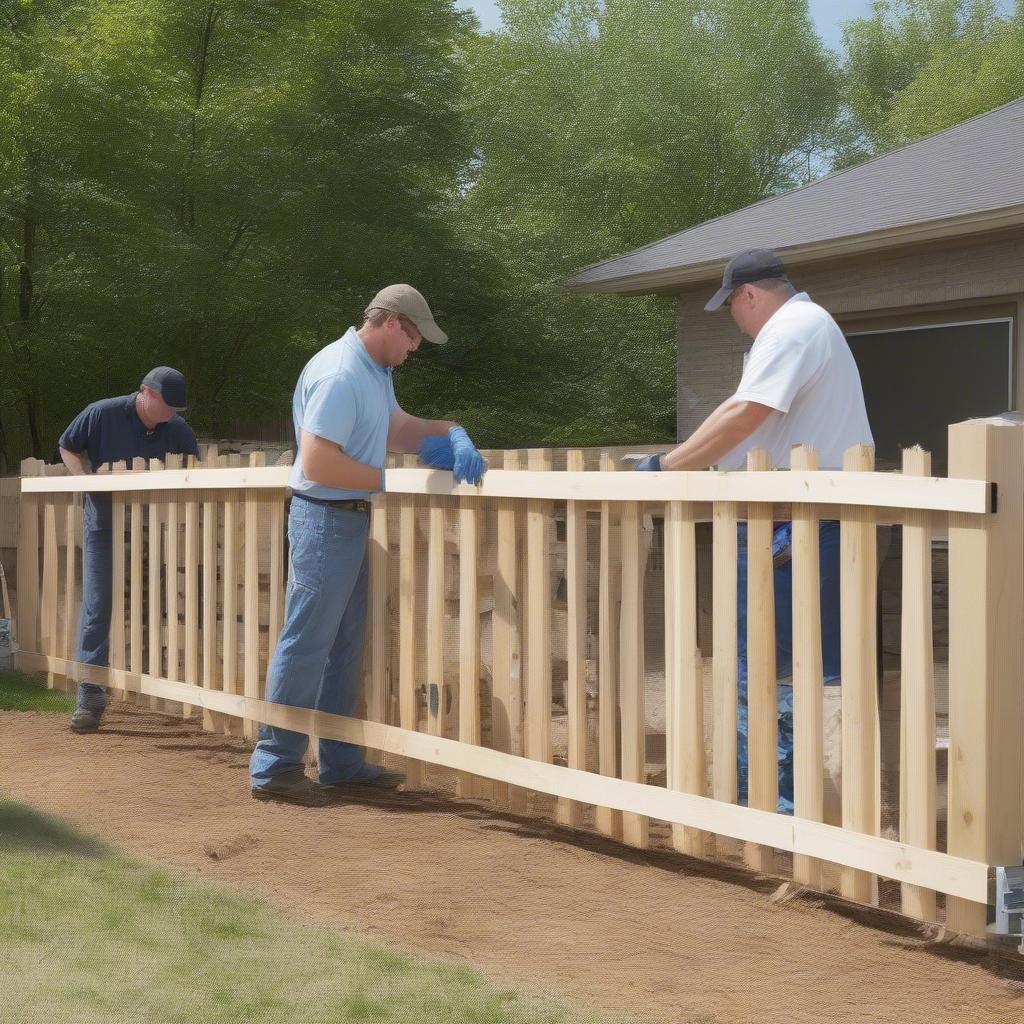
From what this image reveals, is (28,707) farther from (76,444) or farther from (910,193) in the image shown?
(910,193)

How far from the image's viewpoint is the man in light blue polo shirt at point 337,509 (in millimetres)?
5105

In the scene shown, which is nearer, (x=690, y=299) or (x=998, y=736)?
(x=998, y=736)

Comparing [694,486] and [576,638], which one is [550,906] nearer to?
[576,638]

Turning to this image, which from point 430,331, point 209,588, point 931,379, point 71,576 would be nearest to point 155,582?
point 209,588

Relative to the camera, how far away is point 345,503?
533 cm

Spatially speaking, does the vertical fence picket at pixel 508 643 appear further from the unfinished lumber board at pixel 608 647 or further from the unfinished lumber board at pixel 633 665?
the unfinished lumber board at pixel 633 665

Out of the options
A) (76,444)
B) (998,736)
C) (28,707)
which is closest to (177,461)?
(76,444)

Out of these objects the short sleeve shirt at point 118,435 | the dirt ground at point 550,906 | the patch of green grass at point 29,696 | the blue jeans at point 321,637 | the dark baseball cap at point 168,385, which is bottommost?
the dirt ground at point 550,906

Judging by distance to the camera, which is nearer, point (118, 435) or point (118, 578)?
point (118, 578)

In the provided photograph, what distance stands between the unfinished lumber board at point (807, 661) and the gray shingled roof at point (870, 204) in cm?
594

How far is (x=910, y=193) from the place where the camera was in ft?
35.1

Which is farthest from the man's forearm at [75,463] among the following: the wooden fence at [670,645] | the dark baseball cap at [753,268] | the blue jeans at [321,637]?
the dark baseball cap at [753,268]

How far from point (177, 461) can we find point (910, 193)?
22.0 feet

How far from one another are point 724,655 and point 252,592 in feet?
8.89
